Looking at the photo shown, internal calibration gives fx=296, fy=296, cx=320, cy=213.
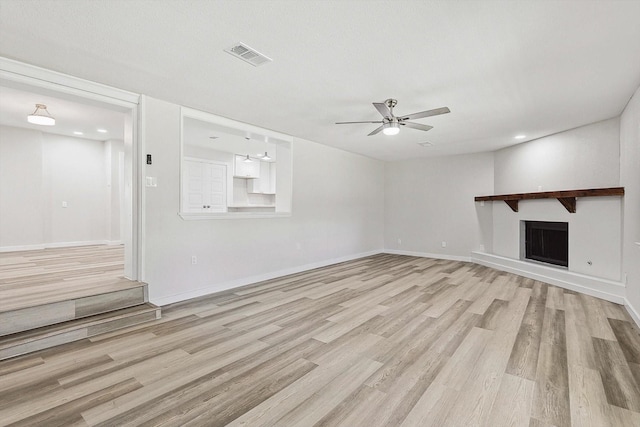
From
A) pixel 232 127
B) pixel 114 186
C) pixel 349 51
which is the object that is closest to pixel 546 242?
pixel 349 51

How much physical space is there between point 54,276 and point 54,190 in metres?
3.84

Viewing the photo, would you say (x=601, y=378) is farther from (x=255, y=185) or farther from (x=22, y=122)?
(x=22, y=122)

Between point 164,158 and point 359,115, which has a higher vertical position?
point 359,115

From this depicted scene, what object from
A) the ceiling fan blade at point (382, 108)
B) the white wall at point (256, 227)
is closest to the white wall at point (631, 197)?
the ceiling fan blade at point (382, 108)

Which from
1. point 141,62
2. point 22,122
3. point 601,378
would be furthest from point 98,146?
point 601,378

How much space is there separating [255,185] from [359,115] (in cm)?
534

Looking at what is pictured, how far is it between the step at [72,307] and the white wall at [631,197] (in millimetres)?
5665

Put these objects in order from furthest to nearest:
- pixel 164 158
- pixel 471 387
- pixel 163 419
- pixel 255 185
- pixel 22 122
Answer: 1. pixel 255 185
2. pixel 22 122
3. pixel 164 158
4. pixel 471 387
5. pixel 163 419

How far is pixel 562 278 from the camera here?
4844 millimetres

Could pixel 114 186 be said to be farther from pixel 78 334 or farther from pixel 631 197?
pixel 631 197

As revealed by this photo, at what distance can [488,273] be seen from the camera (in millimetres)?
5793

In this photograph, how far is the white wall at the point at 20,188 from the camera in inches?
229

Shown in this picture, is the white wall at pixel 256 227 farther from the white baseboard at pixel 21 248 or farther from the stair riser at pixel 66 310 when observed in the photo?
the white baseboard at pixel 21 248

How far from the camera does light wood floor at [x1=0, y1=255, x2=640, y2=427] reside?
183cm
